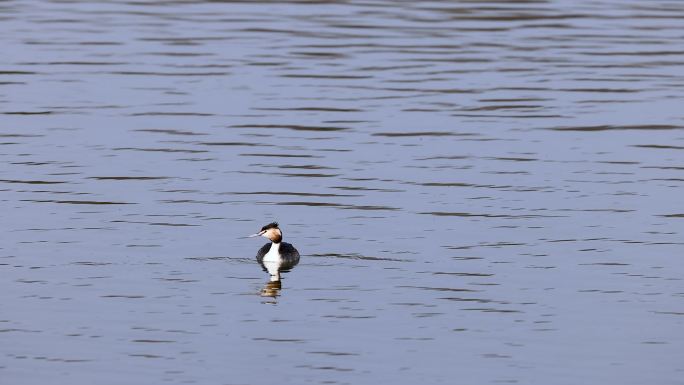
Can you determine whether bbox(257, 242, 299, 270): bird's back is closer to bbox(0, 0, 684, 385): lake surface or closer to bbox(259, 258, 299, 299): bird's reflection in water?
bbox(259, 258, 299, 299): bird's reflection in water

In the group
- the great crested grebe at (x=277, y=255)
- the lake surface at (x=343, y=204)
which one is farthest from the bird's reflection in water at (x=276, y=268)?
the lake surface at (x=343, y=204)

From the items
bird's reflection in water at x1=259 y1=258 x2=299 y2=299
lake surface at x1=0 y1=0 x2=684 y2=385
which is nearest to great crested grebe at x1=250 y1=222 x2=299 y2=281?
bird's reflection in water at x1=259 y1=258 x2=299 y2=299

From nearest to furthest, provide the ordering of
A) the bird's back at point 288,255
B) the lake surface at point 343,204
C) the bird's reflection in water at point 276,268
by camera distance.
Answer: the lake surface at point 343,204, the bird's reflection in water at point 276,268, the bird's back at point 288,255

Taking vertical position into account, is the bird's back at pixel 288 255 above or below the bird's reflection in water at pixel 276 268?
above

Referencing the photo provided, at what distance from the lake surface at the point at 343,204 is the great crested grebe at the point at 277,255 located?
0.21 m

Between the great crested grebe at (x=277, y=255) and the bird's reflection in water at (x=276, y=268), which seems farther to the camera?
the great crested grebe at (x=277, y=255)

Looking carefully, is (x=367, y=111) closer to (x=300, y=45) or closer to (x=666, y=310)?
(x=300, y=45)

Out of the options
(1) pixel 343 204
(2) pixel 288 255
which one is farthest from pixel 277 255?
(1) pixel 343 204

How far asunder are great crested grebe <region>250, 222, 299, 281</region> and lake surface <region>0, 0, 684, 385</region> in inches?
8.4

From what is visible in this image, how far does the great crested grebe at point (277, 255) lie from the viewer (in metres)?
19.5

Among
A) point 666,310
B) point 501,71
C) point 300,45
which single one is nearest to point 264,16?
point 300,45

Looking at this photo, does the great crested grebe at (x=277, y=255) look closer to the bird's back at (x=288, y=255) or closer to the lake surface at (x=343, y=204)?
the bird's back at (x=288, y=255)

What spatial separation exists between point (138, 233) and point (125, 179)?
3.97 m

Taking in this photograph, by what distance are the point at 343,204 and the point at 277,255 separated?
3.80m
